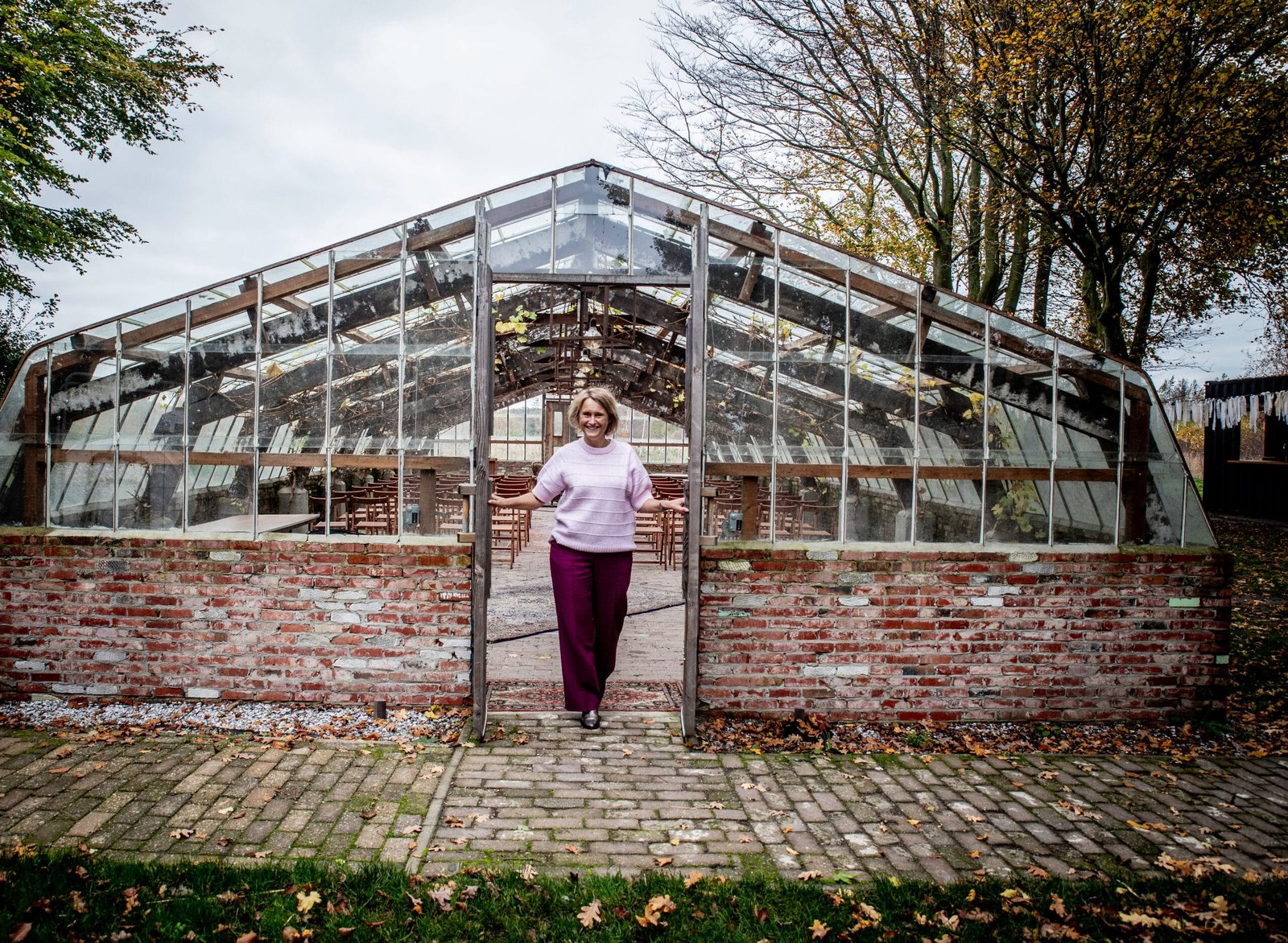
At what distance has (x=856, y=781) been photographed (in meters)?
3.73

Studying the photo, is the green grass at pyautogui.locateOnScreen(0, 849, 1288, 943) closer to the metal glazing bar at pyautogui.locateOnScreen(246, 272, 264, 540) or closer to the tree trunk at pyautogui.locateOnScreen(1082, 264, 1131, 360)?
the metal glazing bar at pyautogui.locateOnScreen(246, 272, 264, 540)

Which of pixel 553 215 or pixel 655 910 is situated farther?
pixel 553 215

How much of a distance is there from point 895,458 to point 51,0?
1651 cm

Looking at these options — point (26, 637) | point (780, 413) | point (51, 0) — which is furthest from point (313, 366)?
point (51, 0)

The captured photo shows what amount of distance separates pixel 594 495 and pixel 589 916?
215 cm

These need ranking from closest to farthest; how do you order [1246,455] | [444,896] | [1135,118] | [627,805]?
[444,896] → [627,805] → [1135,118] → [1246,455]

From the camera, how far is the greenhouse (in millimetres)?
4535

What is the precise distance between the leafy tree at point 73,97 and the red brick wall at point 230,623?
348 inches

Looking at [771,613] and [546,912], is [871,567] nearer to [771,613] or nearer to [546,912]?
[771,613]

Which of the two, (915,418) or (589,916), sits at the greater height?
(915,418)

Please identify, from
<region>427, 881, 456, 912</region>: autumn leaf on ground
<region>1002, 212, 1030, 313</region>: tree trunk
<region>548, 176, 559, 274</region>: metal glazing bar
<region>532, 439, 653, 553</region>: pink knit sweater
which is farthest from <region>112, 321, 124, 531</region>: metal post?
<region>1002, 212, 1030, 313</region>: tree trunk

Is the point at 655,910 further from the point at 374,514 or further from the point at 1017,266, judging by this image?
the point at 1017,266

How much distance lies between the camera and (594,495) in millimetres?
4141

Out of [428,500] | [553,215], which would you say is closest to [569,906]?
[428,500]
